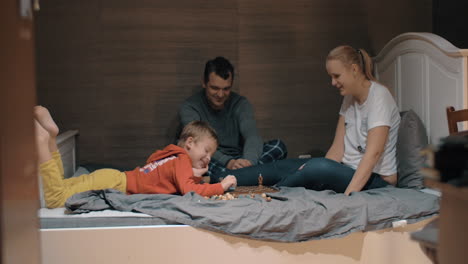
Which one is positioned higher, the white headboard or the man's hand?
the white headboard

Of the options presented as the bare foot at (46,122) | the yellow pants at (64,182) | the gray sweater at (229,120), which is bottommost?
the yellow pants at (64,182)

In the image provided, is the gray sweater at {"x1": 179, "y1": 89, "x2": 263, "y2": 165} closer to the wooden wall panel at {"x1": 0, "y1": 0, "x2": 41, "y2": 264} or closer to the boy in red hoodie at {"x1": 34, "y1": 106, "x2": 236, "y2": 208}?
the boy in red hoodie at {"x1": 34, "y1": 106, "x2": 236, "y2": 208}

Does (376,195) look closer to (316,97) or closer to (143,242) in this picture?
(143,242)

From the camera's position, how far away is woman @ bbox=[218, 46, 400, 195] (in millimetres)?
2592

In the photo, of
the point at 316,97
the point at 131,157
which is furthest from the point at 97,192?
the point at 316,97

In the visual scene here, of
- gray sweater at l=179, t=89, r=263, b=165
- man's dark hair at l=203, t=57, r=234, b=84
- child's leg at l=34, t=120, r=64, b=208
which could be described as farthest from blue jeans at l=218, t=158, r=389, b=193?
child's leg at l=34, t=120, r=64, b=208

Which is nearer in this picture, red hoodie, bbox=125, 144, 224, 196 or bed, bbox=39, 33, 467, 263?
bed, bbox=39, 33, 467, 263

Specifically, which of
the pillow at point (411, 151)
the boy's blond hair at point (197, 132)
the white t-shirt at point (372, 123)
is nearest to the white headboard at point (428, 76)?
the pillow at point (411, 151)

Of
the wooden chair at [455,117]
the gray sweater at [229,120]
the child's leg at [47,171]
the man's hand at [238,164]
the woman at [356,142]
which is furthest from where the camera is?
the gray sweater at [229,120]

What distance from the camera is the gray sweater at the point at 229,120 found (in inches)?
132

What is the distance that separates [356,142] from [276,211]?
0.75 meters

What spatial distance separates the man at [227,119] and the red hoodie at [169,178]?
59 cm

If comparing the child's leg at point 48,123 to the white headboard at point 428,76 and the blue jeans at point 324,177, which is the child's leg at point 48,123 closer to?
the blue jeans at point 324,177

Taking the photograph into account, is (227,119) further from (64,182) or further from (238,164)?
(64,182)
